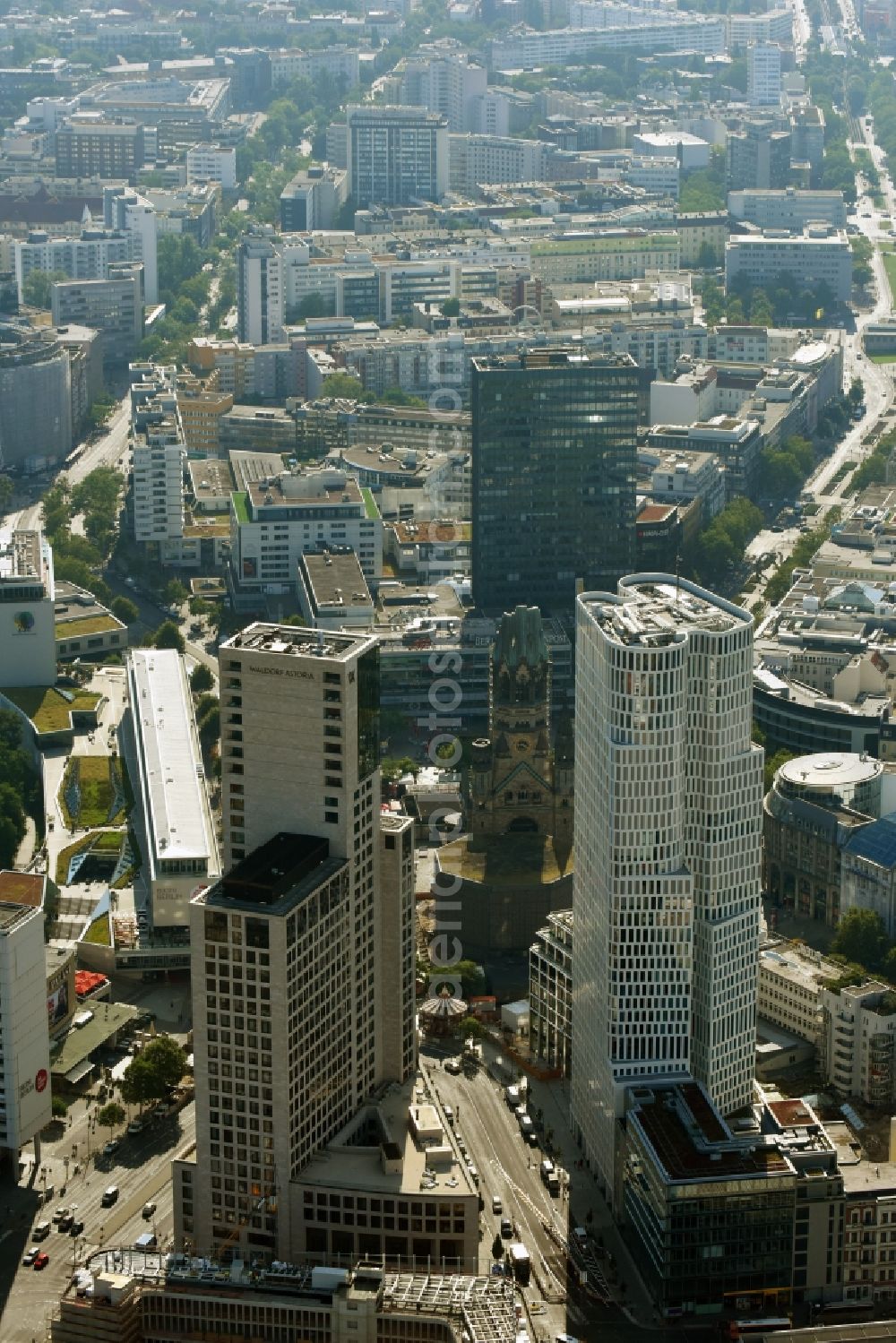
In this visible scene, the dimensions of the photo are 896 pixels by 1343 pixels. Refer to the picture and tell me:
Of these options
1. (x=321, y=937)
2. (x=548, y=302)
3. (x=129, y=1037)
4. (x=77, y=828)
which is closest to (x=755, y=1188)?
(x=321, y=937)

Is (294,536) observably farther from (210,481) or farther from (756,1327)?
(756,1327)

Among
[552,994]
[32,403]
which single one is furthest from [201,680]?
[32,403]

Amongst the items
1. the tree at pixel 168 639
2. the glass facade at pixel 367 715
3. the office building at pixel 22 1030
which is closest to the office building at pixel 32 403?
the tree at pixel 168 639

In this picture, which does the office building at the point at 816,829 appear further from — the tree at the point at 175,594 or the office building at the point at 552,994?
the tree at the point at 175,594

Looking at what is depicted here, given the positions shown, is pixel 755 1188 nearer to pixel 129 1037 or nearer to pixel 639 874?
pixel 639 874

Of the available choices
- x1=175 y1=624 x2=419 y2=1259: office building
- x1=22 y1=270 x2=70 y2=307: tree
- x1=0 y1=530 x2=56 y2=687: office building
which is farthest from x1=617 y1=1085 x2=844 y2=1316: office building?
x1=22 y1=270 x2=70 y2=307: tree

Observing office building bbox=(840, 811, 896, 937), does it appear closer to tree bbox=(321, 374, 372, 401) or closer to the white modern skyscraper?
the white modern skyscraper
